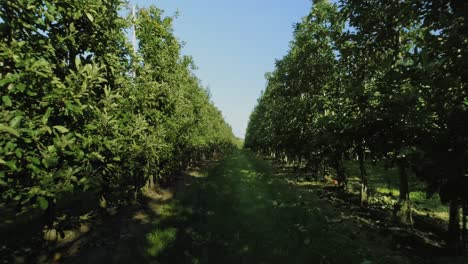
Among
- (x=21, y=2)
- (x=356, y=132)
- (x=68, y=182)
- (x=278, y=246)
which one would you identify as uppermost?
(x=21, y=2)

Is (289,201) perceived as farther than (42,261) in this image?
Yes

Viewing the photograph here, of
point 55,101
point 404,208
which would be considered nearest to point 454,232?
point 404,208

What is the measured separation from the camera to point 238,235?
35.0ft

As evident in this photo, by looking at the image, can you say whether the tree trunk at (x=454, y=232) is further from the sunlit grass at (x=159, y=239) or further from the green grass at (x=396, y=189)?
the sunlit grass at (x=159, y=239)

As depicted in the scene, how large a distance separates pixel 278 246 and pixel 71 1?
878cm

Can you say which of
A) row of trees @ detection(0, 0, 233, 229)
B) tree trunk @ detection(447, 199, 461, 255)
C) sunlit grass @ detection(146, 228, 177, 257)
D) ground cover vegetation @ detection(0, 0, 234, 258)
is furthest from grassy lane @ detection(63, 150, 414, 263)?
row of trees @ detection(0, 0, 233, 229)

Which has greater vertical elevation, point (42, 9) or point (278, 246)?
point (42, 9)

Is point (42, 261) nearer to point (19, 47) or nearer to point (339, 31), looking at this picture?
point (19, 47)

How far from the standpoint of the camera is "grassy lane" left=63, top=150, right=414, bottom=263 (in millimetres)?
8883

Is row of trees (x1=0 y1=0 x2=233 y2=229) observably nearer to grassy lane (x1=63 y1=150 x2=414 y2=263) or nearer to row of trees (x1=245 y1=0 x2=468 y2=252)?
grassy lane (x1=63 y1=150 x2=414 y2=263)

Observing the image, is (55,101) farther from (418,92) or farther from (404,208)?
(404,208)

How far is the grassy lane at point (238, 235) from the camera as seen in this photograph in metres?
8.88


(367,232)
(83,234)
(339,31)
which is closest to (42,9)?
(339,31)

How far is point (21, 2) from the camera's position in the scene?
18.0 feet
